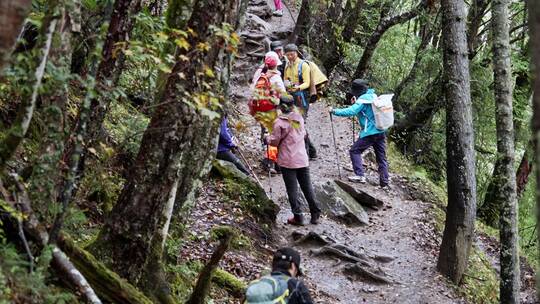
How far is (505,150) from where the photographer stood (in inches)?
371

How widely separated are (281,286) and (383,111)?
804 centimetres

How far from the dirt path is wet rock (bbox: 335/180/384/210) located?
0.61 feet

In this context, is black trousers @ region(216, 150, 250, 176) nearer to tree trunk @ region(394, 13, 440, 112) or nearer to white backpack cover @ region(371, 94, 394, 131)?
white backpack cover @ region(371, 94, 394, 131)

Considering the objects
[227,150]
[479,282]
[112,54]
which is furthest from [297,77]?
[112,54]

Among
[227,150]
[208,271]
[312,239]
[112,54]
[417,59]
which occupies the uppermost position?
[417,59]

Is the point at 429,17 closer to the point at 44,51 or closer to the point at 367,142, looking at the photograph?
the point at 367,142

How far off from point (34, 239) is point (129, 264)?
3.55 ft

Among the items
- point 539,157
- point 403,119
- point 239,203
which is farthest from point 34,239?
point 403,119

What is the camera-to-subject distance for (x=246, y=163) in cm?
1357

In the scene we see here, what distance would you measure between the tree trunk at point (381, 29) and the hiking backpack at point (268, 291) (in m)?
13.0

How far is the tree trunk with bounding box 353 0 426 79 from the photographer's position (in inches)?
688

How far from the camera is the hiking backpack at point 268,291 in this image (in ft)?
17.5

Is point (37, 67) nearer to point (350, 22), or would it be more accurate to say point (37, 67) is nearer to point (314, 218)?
point (314, 218)

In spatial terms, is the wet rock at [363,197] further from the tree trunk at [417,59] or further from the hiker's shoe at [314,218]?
the tree trunk at [417,59]
